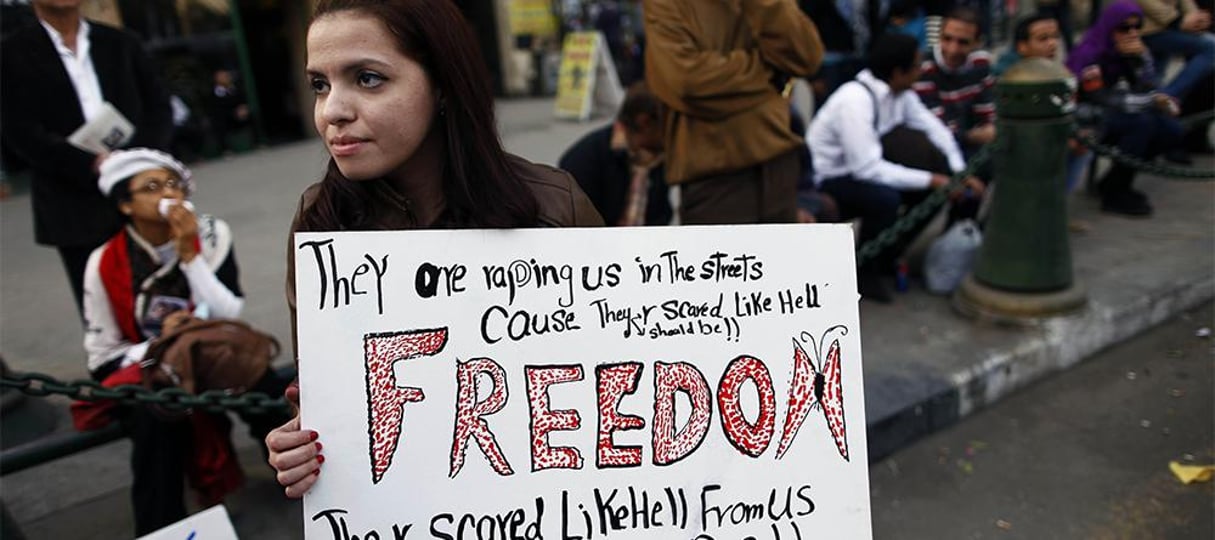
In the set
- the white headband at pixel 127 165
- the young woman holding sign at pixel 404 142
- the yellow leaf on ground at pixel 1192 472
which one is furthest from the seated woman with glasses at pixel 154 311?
the yellow leaf on ground at pixel 1192 472

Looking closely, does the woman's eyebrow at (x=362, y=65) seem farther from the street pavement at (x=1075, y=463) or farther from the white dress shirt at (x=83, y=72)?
the white dress shirt at (x=83, y=72)

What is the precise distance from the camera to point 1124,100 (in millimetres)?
5422

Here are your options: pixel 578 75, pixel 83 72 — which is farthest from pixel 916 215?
pixel 578 75

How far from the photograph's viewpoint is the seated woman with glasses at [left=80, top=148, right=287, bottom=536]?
2553 mm

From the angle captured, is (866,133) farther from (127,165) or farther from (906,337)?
(127,165)

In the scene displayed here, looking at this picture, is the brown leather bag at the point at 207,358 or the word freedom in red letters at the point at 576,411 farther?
the brown leather bag at the point at 207,358

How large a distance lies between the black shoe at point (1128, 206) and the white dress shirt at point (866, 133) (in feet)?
5.51

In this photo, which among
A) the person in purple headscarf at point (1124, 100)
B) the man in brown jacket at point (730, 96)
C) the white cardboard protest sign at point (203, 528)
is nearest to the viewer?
the white cardboard protest sign at point (203, 528)

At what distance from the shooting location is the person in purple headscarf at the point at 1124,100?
539 centimetres

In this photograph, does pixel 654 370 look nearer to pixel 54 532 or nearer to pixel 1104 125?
pixel 54 532

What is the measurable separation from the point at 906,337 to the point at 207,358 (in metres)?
2.87

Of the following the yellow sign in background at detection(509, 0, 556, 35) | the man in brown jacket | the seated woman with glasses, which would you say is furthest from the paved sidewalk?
the yellow sign in background at detection(509, 0, 556, 35)

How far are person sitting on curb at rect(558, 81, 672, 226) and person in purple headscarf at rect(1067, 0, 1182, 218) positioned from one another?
11.4 feet

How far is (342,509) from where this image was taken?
1.32 m
